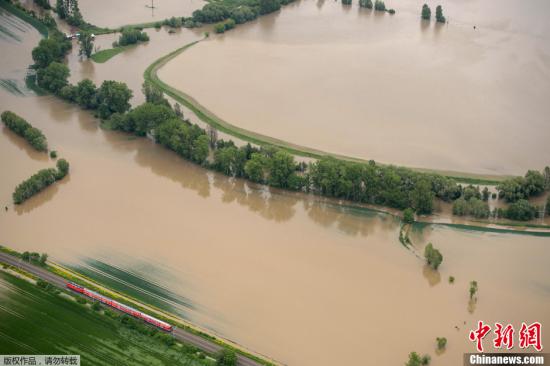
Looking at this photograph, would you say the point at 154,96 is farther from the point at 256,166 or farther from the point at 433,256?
the point at 433,256

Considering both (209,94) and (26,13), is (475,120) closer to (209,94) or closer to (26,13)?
(209,94)

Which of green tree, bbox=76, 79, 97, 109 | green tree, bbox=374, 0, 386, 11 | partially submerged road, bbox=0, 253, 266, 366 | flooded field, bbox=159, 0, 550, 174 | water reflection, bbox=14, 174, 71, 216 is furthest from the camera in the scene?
green tree, bbox=374, 0, 386, 11

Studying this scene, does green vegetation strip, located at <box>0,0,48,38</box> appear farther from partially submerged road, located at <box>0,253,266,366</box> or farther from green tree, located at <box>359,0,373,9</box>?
partially submerged road, located at <box>0,253,266,366</box>

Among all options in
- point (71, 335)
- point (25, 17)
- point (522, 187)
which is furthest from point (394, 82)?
point (25, 17)

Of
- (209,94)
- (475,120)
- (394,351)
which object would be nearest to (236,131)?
(209,94)

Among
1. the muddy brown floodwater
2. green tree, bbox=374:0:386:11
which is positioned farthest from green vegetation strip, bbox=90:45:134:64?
green tree, bbox=374:0:386:11
